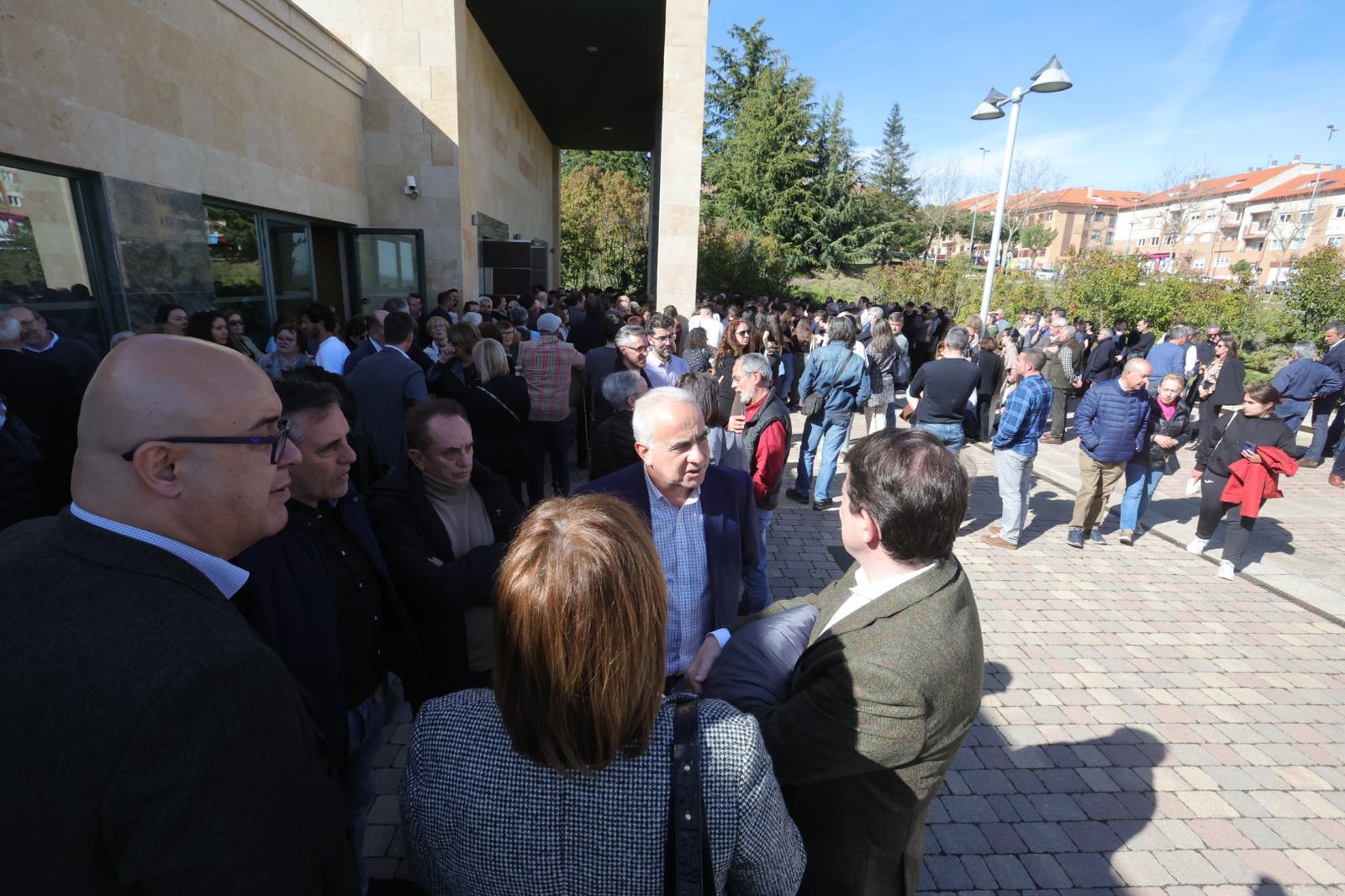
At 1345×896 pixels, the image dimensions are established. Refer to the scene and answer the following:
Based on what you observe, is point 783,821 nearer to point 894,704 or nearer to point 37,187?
point 894,704

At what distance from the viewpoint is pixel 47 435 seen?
3.99 m

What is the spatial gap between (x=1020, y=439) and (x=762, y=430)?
2.99m

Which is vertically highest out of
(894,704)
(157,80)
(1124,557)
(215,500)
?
(157,80)

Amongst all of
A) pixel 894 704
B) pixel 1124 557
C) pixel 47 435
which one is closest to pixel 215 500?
pixel 894 704

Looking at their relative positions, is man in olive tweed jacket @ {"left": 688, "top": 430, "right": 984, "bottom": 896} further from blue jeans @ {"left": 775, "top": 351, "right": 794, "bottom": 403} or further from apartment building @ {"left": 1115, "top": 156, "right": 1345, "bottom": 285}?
apartment building @ {"left": 1115, "top": 156, "right": 1345, "bottom": 285}

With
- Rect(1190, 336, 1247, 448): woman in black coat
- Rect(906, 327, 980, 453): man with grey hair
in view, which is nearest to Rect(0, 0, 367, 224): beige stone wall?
Rect(906, 327, 980, 453): man with grey hair

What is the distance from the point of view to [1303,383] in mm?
9688

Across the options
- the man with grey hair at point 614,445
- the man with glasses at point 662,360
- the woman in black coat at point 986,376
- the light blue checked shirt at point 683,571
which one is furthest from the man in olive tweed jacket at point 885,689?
the woman in black coat at point 986,376

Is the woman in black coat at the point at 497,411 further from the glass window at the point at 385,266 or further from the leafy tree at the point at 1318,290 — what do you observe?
the leafy tree at the point at 1318,290

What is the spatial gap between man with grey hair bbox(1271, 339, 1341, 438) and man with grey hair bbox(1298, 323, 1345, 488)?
0.77 ft

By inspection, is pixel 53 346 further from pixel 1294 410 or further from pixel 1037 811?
pixel 1294 410

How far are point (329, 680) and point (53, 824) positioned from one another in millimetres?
1084

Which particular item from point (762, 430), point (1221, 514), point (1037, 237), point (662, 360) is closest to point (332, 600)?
point (762, 430)

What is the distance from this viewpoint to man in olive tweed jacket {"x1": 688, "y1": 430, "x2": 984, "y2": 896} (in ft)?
5.05
